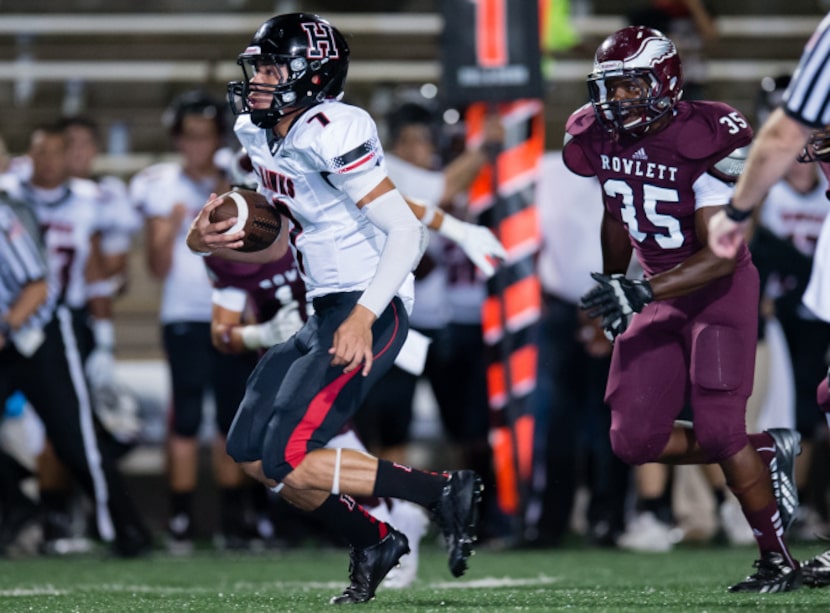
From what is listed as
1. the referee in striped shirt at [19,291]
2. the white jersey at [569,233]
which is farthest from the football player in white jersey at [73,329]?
the white jersey at [569,233]

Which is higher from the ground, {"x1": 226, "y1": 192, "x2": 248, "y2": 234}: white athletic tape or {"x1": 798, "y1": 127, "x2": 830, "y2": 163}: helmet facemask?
{"x1": 798, "y1": 127, "x2": 830, "y2": 163}: helmet facemask

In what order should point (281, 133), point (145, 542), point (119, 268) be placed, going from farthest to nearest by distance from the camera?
point (119, 268) → point (145, 542) → point (281, 133)

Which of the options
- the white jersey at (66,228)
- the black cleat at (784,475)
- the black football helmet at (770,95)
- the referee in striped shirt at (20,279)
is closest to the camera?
the black cleat at (784,475)

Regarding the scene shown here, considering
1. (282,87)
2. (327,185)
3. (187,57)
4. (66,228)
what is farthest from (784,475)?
(187,57)

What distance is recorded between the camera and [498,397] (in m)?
6.99

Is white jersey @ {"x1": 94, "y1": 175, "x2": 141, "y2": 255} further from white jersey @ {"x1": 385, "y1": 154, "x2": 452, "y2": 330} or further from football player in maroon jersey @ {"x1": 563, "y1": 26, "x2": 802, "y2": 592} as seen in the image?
football player in maroon jersey @ {"x1": 563, "y1": 26, "x2": 802, "y2": 592}

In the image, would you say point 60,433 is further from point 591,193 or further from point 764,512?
point 764,512

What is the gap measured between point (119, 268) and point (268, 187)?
3267mm

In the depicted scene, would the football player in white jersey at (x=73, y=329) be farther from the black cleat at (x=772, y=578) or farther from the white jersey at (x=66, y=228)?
the black cleat at (x=772, y=578)

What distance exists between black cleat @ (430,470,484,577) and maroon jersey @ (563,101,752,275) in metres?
0.91

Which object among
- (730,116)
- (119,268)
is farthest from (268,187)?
(119,268)

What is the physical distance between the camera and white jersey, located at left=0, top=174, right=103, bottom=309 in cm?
687

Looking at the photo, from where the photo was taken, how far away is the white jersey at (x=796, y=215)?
267 inches

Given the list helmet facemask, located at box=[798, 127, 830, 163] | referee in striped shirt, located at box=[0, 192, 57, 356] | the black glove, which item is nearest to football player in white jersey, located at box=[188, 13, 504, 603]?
the black glove
